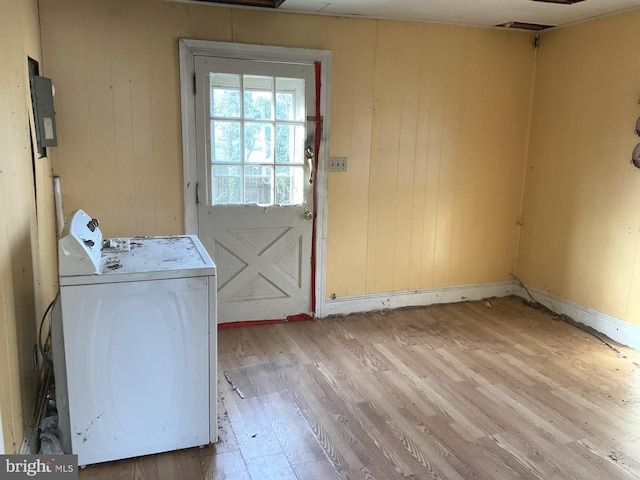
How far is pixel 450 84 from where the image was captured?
3893mm

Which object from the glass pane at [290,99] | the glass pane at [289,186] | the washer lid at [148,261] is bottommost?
the washer lid at [148,261]

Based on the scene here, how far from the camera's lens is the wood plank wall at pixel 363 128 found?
3084 mm

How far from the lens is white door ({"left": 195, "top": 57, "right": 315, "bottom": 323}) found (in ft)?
11.0

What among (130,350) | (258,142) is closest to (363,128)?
(258,142)

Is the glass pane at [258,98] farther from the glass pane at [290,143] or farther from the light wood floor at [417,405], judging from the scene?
the light wood floor at [417,405]

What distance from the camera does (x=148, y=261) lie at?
2135 mm

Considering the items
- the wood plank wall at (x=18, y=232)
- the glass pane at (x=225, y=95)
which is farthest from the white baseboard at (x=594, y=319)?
the wood plank wall at (x=18, y=232)

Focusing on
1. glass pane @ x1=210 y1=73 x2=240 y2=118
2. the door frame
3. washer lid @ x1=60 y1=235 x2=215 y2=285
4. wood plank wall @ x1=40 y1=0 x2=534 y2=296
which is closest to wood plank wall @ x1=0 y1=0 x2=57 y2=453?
washer lid @ x1=60 y1=235 x2=215 y2=285

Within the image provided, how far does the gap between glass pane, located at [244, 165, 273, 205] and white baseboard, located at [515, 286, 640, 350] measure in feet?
8.08

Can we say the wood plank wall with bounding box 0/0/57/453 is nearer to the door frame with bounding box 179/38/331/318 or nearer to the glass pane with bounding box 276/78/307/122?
the door frame with bounding box 179/38/331/318

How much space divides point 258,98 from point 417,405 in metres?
2.22

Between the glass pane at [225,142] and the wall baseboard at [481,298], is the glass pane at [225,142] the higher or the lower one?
the higher one

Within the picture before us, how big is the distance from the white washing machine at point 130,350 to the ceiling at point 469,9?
2.06 m

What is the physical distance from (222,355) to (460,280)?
2175 mm
